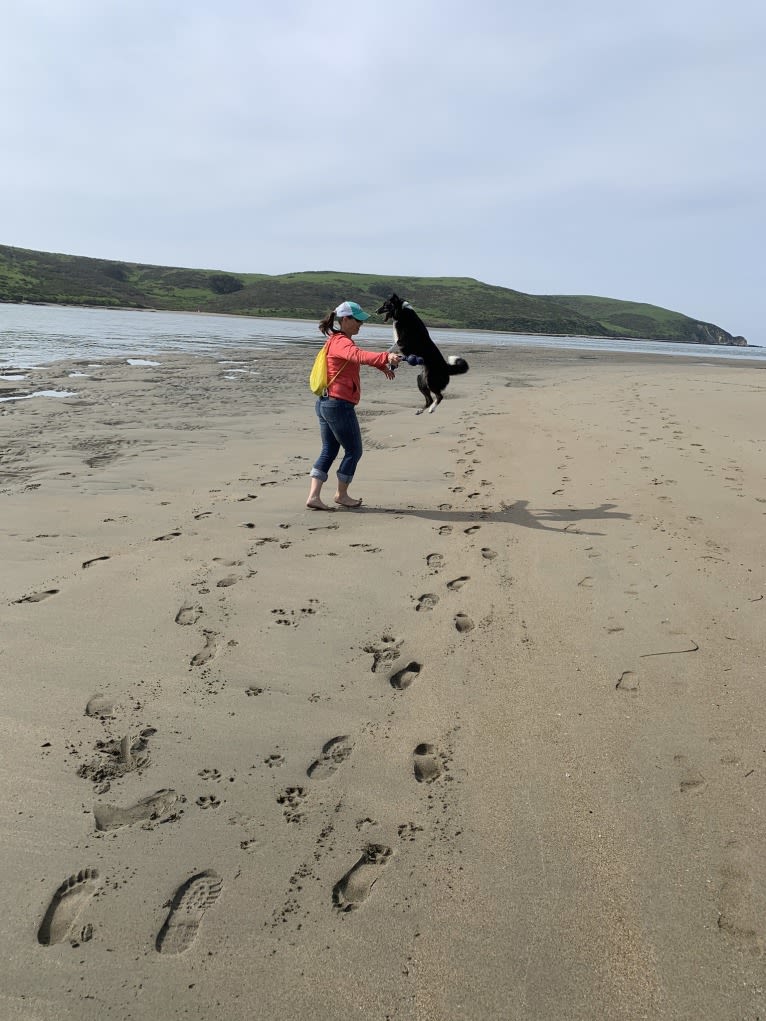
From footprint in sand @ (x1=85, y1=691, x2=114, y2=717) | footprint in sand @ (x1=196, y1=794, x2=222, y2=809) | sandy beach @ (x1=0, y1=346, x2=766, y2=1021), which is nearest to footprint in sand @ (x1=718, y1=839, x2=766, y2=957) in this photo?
sandy beach @ (x1=0, y1=346, x2=766, y2=1021)

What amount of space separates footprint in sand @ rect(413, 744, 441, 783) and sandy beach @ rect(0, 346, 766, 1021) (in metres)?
0.01

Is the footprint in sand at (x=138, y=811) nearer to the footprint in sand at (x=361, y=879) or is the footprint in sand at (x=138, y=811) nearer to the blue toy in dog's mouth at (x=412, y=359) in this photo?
the footprint in sand at (x=361, y=879)

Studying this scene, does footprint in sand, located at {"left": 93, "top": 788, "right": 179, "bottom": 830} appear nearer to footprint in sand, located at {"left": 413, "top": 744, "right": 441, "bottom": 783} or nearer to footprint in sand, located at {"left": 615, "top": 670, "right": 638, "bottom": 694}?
footprint in sand, located at {"left": 413, "top": 744, "right": 441, "bottom": 783}

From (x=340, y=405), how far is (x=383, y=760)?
177 inches

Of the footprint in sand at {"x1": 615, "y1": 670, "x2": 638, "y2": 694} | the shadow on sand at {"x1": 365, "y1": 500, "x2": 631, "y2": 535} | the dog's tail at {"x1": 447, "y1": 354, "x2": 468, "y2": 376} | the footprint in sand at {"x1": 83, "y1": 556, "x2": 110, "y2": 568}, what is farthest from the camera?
the dog's tail at {"x1": 447, "y1": 354, "x2": 468, "y2": 376}

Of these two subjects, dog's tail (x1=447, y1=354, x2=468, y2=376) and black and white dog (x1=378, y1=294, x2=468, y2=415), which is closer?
black and white dog (x1=378, y1=294, x2=468, y2=415)

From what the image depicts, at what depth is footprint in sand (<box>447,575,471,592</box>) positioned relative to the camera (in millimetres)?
4699

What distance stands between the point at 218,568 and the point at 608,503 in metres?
4.02

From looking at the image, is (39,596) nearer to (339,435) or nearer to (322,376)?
(339,435)

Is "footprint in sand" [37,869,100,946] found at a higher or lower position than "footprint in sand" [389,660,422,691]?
lower

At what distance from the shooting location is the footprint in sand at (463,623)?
160 inches

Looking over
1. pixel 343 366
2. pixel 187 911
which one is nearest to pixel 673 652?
pixel 187 911

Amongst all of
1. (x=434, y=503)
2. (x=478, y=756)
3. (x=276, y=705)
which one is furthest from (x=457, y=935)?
(x=434, y=503)

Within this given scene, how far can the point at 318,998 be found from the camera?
72.6 inches
